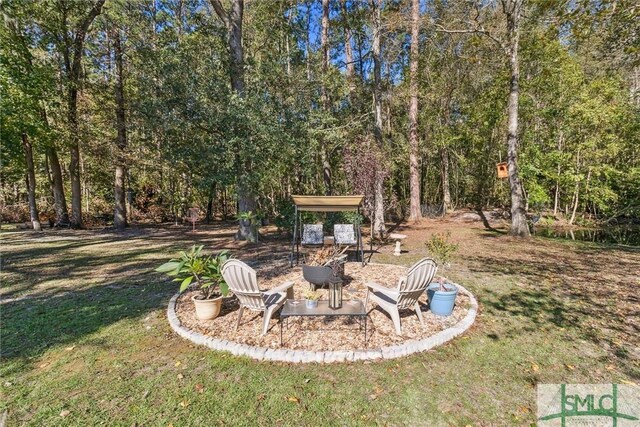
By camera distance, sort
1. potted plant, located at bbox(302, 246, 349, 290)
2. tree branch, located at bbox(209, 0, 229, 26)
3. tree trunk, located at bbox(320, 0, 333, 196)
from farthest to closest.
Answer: tree trunk, located at bbox(320, 0, 333, 196), tree branch, located at bbox(209, 0, 229, 26), potted plant, located at bbox(302, 246, 349, 290)

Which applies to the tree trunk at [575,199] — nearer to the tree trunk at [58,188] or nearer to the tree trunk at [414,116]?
the tree trunk at [414,116]

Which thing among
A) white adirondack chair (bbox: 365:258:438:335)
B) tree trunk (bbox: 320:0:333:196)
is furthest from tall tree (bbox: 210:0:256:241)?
white adirondack chair (bbox: 365:258:438:335)

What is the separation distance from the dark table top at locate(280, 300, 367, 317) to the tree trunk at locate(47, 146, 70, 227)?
47.9 ft

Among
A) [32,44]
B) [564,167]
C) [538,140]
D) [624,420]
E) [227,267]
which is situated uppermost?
[32,44]

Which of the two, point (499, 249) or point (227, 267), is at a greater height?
point (227, 267)

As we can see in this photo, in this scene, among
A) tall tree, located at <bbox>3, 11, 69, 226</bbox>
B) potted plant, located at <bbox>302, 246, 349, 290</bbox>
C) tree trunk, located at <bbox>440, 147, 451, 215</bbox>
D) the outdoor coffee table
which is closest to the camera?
the outdoor coffee table

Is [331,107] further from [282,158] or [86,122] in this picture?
[86,122]

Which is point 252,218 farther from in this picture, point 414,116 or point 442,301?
point 414,116

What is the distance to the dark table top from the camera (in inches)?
136

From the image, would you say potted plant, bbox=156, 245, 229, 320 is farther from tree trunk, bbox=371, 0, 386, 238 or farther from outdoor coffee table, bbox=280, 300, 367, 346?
tree trunk, bbox=371, 0, 386, 238

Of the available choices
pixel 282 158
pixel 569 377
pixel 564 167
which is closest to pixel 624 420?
pixel 569 377

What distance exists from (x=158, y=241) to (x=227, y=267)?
833 centimetres

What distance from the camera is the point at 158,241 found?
1066 centimetres

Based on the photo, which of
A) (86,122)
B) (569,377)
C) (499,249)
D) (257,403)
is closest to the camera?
(257,403)
